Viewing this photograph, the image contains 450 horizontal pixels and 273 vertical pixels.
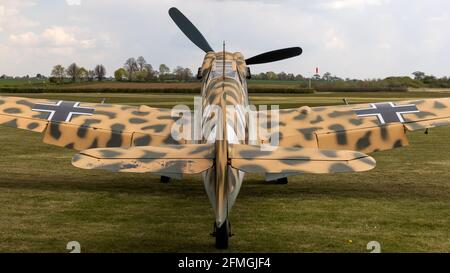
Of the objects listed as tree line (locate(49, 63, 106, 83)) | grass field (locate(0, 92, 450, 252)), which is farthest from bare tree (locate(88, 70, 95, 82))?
grass field (locate(0, 92, 450, 252))

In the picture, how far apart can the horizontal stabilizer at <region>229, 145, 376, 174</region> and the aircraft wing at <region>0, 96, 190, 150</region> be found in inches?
225

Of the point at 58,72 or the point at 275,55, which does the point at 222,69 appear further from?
the point at 58,72

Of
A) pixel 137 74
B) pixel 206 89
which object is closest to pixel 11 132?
pixel 206 89

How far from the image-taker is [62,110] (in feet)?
47.5

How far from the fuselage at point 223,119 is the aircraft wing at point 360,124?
1775 millimetres

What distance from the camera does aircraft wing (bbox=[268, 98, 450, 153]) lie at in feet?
44.4

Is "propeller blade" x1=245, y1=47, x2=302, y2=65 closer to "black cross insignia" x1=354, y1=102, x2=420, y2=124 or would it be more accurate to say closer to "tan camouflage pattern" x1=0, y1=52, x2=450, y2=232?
"tan camouflage pattern" x1=0, y1=52, x2=450, y2=232

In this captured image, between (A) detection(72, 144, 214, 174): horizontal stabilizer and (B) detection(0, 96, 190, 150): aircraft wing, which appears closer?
(A) detection(72, 144, 214, 174): horizontal stabilizer

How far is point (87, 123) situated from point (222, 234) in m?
6.91

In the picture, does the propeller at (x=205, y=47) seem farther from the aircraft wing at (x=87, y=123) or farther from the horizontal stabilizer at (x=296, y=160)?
the horizontal stabilizer at (x=296, y=160)

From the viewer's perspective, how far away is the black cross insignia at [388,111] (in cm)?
1395

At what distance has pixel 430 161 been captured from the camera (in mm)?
17891
